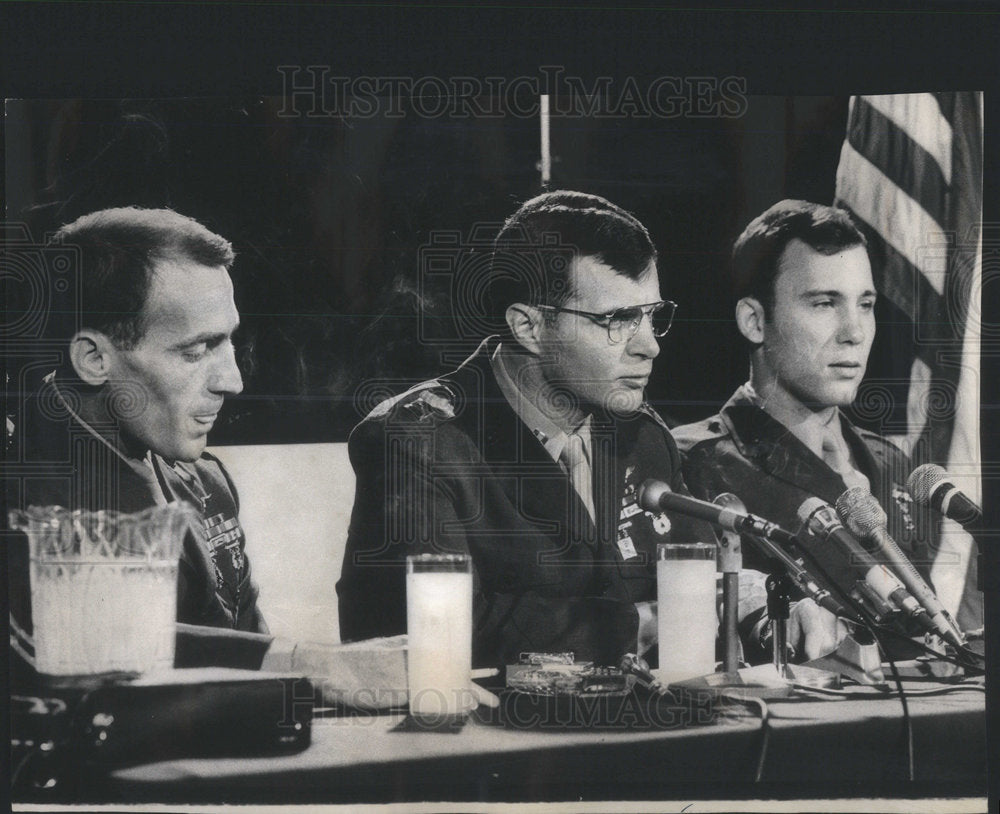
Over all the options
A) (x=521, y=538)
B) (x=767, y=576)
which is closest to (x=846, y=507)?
(x=767, y=576)

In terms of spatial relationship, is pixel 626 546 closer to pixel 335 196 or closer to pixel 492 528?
pixel 492 528

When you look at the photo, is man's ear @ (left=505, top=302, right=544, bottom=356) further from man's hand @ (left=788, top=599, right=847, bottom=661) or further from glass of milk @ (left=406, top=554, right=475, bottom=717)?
man's hand @ (left=788, top=599, right=847, bottom=661)

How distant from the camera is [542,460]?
11.1 ft

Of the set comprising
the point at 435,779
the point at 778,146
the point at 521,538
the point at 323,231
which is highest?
the point at 778,146

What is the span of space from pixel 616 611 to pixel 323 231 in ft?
4.73

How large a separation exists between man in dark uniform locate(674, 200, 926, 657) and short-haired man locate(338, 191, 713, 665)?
19 centimetres

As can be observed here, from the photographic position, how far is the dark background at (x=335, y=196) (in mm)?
3326

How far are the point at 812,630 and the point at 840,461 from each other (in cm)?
53

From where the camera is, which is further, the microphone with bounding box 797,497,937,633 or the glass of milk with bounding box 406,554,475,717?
the microphone with bounding box 797,497,937,633

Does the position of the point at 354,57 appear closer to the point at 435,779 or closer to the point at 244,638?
the point at 244,638

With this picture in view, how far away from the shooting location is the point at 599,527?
336 cm

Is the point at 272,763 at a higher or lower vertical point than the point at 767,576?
lower

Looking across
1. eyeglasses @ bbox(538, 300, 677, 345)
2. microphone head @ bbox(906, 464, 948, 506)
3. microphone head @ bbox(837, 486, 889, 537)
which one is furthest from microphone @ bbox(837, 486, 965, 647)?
eyeglasses @ bbox(538, 300, 677, 345)

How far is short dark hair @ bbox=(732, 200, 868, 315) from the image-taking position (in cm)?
338
